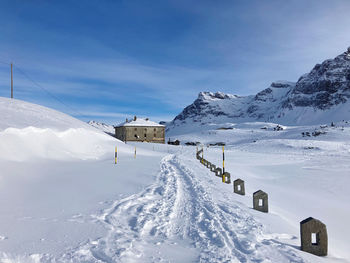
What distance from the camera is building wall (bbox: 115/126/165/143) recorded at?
6556cm

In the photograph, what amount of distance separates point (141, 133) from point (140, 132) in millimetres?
429

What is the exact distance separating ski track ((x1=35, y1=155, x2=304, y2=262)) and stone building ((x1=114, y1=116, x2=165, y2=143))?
194 ft

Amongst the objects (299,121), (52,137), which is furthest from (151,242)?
(299,121)

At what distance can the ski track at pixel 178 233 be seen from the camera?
12.3 ft

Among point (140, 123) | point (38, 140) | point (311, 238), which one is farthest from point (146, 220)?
point (140, 123)

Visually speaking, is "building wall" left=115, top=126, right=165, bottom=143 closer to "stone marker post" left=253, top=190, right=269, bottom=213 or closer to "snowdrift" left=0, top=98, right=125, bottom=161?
"snowdrift" left=0, top=98, right=125, bottom=161

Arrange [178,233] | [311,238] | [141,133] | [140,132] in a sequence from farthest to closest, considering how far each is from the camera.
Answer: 1. [141,133]
2. [140,132]
3. [178,233]
4. [311,238]

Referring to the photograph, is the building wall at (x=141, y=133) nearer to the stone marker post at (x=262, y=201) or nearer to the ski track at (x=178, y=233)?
the ski track at (x=178, y=233)

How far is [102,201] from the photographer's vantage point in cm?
686

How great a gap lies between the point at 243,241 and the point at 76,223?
3.61 metres

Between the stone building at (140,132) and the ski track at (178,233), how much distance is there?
5914cm

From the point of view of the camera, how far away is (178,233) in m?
4.73

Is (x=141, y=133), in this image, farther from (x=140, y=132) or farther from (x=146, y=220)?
(x=146, y=220)

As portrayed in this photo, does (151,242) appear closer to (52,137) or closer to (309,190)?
(309,190)
